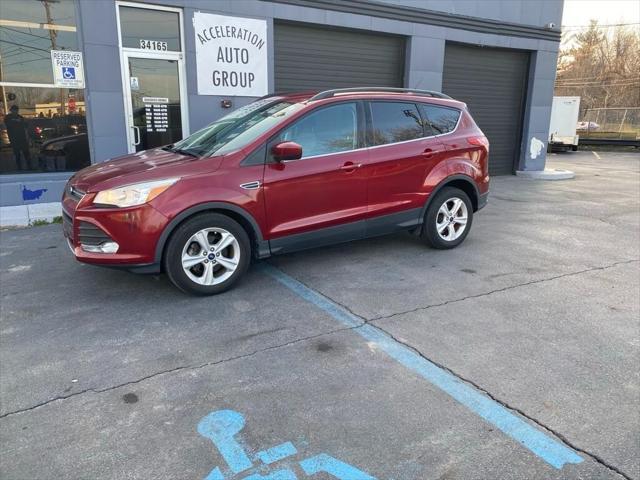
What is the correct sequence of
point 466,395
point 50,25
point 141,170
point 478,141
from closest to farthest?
point 466,395 < point 141,170 < point 478,141 < point 50,25

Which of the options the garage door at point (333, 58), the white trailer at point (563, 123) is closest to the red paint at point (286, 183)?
the garage door at point (333, 58)

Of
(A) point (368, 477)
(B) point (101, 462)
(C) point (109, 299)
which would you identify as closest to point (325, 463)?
(A) point (368, 477)

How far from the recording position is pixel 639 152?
25.4 m

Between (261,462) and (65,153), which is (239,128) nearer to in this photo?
(261,462)

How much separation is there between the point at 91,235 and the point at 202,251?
95 centimetres

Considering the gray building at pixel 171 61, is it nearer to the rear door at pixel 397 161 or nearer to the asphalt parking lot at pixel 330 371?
the asphalt parking lot at pixel 330 371

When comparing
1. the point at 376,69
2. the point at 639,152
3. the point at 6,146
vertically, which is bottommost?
the point at 639,152

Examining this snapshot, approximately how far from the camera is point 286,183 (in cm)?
481

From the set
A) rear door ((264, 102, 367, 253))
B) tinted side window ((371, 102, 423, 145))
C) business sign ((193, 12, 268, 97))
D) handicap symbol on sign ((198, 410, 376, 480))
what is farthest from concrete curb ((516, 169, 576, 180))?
handicap symbol on sign ((198, 410, 376, 480))

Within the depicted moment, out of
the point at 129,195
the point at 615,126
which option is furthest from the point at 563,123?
the point at 129,195

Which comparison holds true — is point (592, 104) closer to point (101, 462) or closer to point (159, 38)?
point (159, 38)

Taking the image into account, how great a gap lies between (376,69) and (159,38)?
4.68 meters

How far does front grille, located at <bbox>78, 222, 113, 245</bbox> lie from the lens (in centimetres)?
428

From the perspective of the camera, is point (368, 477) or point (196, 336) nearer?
point (368, 477)
